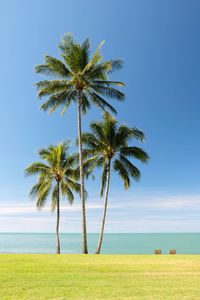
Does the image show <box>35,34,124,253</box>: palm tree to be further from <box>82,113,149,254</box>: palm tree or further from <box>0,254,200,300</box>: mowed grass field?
<box>0,254,200,300</box>: mowed grass field

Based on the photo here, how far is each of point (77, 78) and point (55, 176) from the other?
31.3ft

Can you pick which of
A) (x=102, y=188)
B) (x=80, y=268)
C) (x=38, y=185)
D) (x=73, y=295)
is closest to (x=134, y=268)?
(x=80, y=268)

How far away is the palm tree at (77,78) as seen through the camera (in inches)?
719

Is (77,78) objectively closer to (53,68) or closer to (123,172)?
(53,68)

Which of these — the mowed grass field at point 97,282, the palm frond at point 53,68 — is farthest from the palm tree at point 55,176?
the mowed grass field at point 97,282

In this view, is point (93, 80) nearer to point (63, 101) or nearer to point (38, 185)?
point (63, 101)

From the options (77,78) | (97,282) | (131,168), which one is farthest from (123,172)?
(97,282)

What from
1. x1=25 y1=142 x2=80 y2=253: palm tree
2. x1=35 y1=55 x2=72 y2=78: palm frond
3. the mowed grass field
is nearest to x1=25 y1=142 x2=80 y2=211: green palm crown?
x1=25 y1=142 x2=80 y2=253: palm tree

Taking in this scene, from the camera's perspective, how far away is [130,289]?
610 centimetres

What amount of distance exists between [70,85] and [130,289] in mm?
15608

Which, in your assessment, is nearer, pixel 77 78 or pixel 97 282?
pixel 97 282

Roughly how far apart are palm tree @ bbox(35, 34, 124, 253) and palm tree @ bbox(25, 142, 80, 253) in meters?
5.66

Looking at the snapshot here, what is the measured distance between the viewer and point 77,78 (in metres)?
18.0

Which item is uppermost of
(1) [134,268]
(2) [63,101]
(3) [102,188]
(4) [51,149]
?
(2) [63,101]
